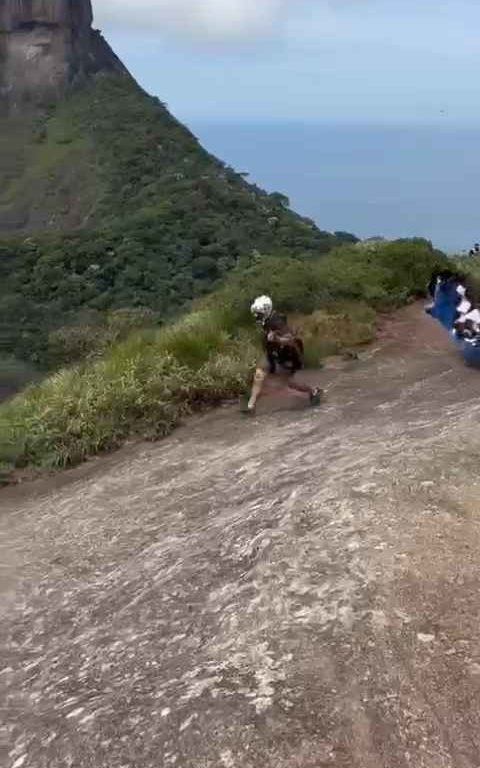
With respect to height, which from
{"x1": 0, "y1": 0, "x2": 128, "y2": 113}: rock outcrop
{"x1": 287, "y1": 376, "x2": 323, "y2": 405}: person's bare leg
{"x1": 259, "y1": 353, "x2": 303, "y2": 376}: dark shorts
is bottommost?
{"x1": 287, "y1": 376, "x2": 323, "y2": 405}: person's bare leg

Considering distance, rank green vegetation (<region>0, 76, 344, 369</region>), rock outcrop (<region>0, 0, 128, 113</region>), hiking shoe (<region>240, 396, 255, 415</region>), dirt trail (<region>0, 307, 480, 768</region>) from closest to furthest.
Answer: dirt trail (<region>0, 307, 480, 768</region>), hiking shoe (<region>240, 396, 255, 415</region>), green vegetation (<region>0, 76, 344, 369</region>), rock outcrop (<region>0, 0, 128, 113</region>)

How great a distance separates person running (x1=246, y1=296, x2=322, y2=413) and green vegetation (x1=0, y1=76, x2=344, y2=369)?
38.8 feet

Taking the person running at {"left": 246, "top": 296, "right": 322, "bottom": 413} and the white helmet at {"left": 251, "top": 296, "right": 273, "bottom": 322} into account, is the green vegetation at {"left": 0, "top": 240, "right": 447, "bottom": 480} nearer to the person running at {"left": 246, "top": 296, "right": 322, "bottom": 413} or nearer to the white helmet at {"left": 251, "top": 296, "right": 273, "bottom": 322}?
the person running at {"left": 246, "top": 296, "right": 322, "bottom": 413}

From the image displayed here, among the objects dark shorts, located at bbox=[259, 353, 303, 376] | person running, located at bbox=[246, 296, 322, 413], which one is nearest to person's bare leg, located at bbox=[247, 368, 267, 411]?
person running, located at bbox=[246, 296, 322, 413]

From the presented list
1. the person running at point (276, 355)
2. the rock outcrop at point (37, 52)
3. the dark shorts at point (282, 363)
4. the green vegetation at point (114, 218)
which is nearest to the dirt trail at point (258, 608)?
the person running at point (276, 355)

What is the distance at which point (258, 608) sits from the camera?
4.45 meters

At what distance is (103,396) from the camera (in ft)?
27.1

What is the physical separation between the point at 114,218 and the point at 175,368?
228 ft

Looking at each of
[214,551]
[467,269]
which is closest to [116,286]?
[467,269]

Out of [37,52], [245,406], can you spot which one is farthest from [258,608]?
[37,52]

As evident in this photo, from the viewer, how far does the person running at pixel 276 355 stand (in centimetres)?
820

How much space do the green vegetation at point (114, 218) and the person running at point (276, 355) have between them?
38.8 ft

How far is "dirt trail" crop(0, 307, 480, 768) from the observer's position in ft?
12.1

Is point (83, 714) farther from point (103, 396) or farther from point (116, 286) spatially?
point (116, 286)
